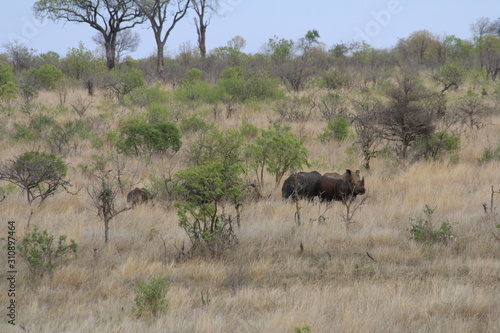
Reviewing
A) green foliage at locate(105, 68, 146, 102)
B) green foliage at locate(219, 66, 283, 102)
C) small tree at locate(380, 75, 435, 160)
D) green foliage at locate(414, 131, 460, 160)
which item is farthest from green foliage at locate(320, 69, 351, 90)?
green foliage at locate(414, 131, 460, 160)

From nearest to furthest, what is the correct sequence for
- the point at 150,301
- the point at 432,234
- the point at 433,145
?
the point at 150,301 → the point at 432,234 → the point at 433,145

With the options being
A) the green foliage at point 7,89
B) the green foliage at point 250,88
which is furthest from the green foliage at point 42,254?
the green foliage at point 250,88

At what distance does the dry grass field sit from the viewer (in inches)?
153

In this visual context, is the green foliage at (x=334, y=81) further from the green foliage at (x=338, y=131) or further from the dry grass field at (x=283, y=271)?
the dry grass field at (x=283, y=271)

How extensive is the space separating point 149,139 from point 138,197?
3.55m

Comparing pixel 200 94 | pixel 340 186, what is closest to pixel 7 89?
pixel 200 94

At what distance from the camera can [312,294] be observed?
442cm

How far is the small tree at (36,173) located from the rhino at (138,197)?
943 mm

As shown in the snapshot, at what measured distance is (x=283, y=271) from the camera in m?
5.19

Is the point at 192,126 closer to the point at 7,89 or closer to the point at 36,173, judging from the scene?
the point at 36,173

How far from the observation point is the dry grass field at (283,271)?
388 centimetres

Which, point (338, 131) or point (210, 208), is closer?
point (210, 208)

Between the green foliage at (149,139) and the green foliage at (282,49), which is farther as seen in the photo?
the green foliage at (282,49)

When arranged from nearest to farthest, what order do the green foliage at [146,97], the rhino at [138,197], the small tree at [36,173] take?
the small tree at [36,173]
the rhino at [138,197]
the green foliage at [146,97]
